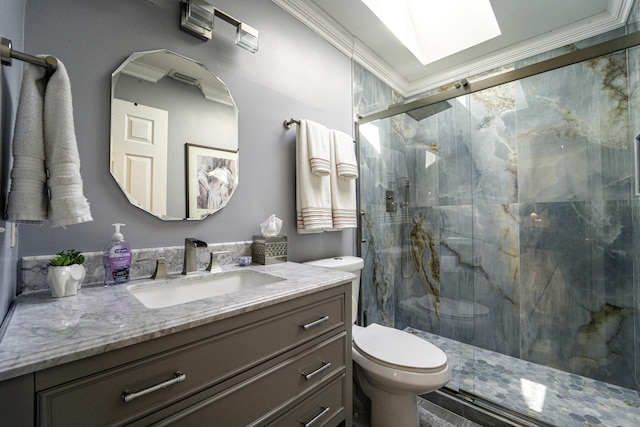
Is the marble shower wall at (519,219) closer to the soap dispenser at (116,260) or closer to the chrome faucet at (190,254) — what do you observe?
the chrome faucet at (190,254)

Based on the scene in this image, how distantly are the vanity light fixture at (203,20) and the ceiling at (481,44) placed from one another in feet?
1.65

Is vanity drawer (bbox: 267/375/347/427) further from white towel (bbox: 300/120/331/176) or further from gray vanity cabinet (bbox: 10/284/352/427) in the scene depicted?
white towel (bbox: 300/120/331/176)

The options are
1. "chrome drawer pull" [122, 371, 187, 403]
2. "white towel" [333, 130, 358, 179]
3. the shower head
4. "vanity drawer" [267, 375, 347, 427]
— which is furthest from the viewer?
the shower head

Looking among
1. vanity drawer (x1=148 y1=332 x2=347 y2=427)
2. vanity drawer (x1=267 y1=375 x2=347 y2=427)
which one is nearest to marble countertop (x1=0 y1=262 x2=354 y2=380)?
vanity drawer (x1=148 y1=332 x2=347 y2=427)

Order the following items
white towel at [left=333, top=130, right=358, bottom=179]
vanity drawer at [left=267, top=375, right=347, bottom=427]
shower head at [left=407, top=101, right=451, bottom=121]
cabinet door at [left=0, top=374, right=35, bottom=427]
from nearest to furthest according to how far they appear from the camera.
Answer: cabinet door at [left=0, top=374, right=35, bottom=427]
vanity drawer at [left=267, top=375, right=347, bottom=427]
white towel at [left=333, top=130, right=358, bottom=179]
shower head at [left=407, top=101, right=451, bottom=121]

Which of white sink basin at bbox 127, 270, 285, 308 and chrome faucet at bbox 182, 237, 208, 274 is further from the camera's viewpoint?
chrome faucet at bbox 182, 237, 208, 274

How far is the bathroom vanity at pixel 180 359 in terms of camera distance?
0.51 m

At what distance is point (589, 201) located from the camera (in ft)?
6.12

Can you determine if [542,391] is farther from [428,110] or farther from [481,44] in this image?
[481,44]

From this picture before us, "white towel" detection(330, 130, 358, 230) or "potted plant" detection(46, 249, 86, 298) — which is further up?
"white towel" detection(330, 130, 358, 230)

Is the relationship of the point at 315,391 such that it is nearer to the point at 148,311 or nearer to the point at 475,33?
the point at 148,311

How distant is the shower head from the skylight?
1.83 feet

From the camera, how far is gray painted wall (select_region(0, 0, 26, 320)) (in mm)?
662

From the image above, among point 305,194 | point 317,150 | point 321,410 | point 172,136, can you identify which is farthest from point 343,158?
point 321,410
